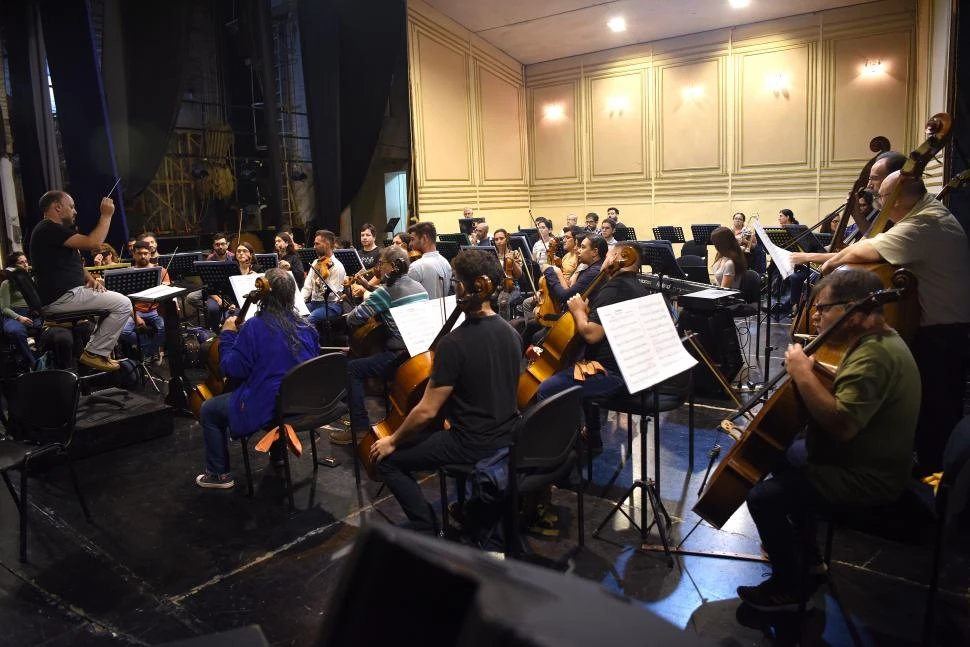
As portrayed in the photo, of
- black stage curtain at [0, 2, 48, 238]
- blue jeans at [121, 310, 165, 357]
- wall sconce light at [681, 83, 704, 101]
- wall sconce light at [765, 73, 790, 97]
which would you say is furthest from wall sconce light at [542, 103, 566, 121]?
blue jeans at [121, 310, 165, 357]

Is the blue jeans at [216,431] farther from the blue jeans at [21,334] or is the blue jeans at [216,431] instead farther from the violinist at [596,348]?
the blue jeans at [21,334]

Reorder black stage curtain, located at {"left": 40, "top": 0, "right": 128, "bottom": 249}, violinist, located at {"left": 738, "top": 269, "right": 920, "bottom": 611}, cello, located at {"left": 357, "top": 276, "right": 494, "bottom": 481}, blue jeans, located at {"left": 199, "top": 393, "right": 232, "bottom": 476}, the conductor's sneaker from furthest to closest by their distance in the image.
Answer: black stage curtain, located at {"left": 40, "top": 0, "right": 128, "bottom": 249} < the conductor's sneaker < blue jeans, located at {"left": 199, "top": 393, "right": 232, "bottom": 476} < cello, located at {"left": 357, "top": 276, "right": 494, "bottom": 481} < violinist, located at {"left": 738, "top": 269, "right": 920, "bottom": 611}

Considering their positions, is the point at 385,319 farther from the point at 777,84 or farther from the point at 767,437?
the point at 777,84

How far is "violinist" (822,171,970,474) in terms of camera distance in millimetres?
3406

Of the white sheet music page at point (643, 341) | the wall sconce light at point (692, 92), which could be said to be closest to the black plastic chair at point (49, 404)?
the white sheet music page at point (643, 341)

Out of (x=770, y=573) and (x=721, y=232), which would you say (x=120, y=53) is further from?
(x=770, y=573)

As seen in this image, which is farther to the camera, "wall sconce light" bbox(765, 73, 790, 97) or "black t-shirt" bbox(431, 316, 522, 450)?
"wall sconce light" bbox(765, 73, 790, 97)

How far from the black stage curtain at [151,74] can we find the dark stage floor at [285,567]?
5.78 m

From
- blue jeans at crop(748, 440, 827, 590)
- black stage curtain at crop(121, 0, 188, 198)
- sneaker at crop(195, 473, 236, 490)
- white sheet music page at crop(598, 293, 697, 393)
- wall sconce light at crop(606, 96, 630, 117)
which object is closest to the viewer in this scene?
blue jeans at crop(748, 440, 827, 590)

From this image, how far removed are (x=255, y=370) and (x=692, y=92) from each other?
38.4 feet

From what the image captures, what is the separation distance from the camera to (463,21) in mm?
12828

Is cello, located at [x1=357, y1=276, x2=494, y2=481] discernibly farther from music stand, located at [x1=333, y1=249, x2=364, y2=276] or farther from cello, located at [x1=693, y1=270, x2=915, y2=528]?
music stand, located at [x1=333, y1=249, x2=364, y2=276]

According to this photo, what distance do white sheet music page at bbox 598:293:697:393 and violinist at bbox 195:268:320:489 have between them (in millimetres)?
1906

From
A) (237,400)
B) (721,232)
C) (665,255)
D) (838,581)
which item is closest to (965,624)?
(838,581)
